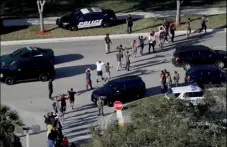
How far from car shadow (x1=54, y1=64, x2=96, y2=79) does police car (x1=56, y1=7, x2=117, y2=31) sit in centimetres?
675

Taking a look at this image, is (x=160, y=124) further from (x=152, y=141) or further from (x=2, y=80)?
(x=2, y=80)

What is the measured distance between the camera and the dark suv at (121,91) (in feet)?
110

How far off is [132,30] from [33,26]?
7584mm

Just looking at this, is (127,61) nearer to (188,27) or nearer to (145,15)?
(188,27)

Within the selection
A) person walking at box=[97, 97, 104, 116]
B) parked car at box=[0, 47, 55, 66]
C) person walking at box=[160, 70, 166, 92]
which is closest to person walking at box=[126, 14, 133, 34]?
parked car at box=[0, 47, 55, 66]

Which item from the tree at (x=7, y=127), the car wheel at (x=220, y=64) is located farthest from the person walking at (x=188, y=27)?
the tree at (x=7, y=127)

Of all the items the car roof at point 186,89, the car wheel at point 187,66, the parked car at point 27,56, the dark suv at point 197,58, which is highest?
the parked car at point 27,56

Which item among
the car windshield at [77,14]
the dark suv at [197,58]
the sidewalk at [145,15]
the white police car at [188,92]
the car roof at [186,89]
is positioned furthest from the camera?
the sidewalk at [145,15]

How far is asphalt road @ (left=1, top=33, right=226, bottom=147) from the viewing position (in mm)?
32062

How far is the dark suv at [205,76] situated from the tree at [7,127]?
1270 centimetres

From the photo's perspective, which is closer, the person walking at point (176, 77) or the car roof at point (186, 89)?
the car roof at point (186, 89)

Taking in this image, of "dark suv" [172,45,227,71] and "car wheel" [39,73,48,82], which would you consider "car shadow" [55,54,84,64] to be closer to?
"car wheel" [39,73,48,82]

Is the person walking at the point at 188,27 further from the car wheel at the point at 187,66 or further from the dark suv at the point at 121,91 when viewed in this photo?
the dark suv at the point at 121,91

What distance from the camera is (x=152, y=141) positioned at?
60.4ft
